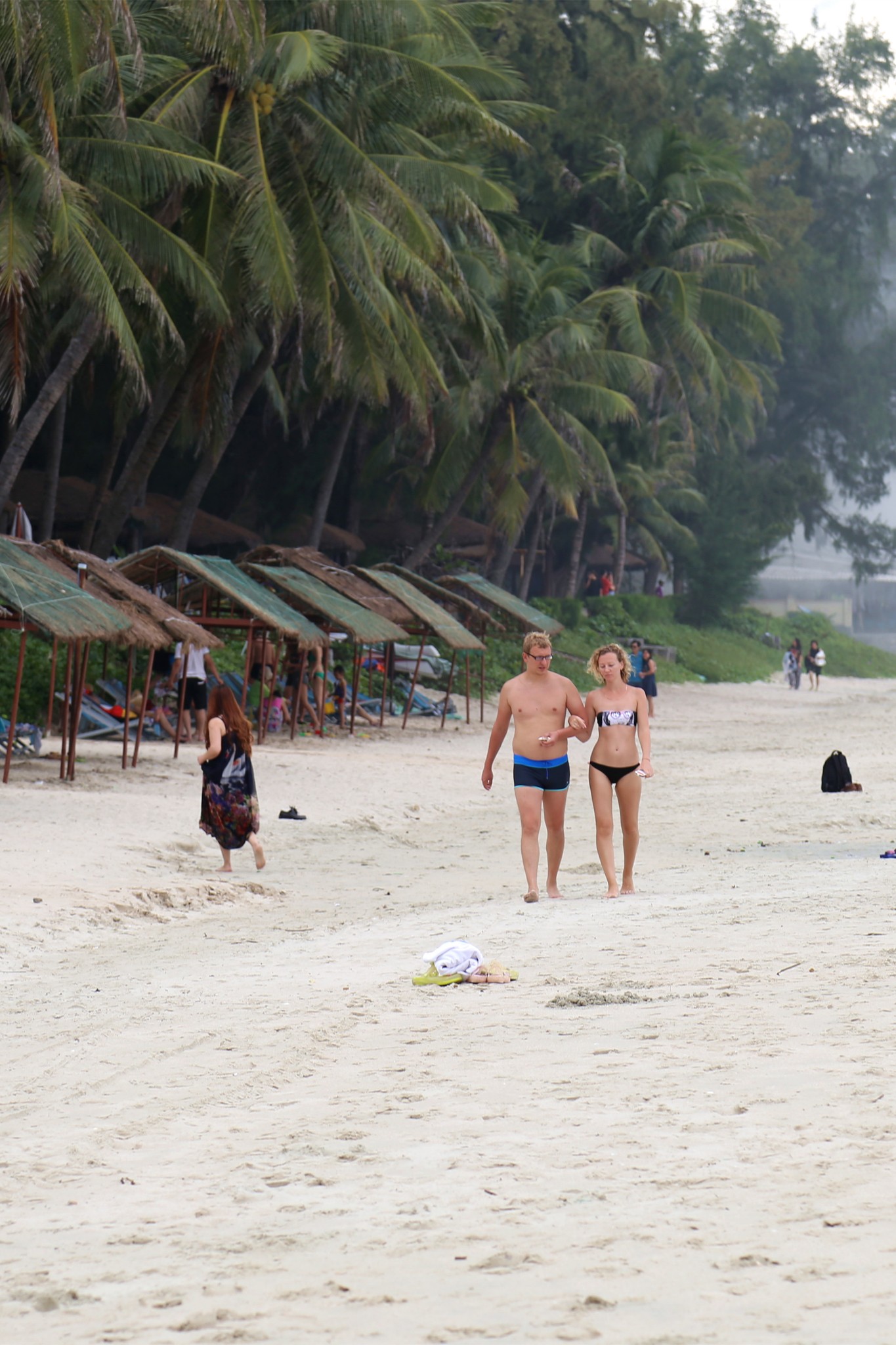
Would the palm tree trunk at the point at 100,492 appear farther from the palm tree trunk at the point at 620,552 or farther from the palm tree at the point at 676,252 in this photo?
the palm tree trunk at the point at 620,552

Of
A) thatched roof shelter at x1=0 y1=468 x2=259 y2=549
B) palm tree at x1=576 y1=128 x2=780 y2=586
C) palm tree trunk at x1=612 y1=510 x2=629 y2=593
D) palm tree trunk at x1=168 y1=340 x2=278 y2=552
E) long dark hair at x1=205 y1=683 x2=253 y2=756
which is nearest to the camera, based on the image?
long dark hair at x1=205 y1=683 x2=253 y2=756

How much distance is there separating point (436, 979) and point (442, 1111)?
1.77 meters

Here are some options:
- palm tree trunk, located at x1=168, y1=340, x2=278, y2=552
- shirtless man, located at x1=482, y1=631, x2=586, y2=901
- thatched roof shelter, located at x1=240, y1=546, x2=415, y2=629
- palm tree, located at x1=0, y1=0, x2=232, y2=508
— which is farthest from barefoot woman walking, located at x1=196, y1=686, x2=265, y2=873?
palm tree trunk, located at x1=168, y1=340, x2=278, y2=552

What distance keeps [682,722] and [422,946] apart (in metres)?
21.1

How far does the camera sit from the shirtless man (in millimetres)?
8375

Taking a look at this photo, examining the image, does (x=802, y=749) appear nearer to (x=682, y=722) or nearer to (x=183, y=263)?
(x=682, y=722)

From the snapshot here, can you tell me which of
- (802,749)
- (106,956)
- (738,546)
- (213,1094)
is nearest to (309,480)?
(802,749)

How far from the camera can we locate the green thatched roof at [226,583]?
17.4m

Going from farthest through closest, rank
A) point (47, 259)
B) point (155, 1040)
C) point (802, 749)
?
point (802, 749), point (47, 259), point (155, 1040)

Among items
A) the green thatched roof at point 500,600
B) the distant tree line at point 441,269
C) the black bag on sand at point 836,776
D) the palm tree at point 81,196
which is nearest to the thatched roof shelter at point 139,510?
the distant tree line at point 441,269

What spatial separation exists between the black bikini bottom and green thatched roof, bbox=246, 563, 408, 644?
10.9m

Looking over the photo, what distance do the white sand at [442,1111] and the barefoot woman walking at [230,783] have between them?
1.49 feet

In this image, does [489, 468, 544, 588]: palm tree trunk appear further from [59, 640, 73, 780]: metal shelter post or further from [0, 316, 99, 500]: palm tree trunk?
[59, 640, 73, 780]: metal shelter post

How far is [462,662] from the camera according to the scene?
2980 centimetres
